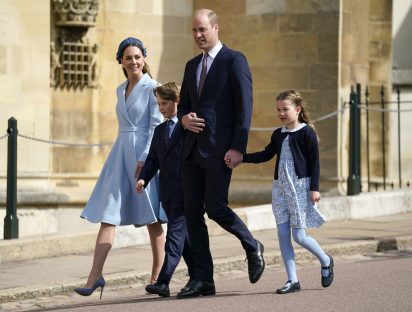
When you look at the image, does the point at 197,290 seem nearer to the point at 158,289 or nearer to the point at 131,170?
the point at 158,289

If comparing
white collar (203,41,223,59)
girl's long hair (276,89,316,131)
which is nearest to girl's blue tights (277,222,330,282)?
girl's long hair (276,89,316,131)

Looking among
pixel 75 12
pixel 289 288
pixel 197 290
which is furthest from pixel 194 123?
pixel 75 12

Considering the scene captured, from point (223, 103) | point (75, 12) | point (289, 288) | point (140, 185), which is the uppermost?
point (75, 12)

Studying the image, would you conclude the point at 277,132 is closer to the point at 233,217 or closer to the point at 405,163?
the point at 233,217

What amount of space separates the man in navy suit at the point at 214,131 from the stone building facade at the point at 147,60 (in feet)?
17.4

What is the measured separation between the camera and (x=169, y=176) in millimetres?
9680

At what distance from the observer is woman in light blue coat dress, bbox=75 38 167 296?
388 inches

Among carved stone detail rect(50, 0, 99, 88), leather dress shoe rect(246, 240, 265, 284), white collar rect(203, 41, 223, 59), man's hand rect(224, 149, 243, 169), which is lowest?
leather dress shoe rect(246, 240, 265, 284)

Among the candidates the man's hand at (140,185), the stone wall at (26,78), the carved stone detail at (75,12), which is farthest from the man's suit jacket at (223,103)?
the carved stone detail at (75,12)

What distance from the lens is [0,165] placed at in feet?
47.2

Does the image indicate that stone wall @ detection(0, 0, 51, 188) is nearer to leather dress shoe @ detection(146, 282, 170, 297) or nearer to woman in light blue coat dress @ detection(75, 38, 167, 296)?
woman in light blue coat dress @ detection(75, 38, 167, 296)

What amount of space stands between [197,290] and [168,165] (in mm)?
853

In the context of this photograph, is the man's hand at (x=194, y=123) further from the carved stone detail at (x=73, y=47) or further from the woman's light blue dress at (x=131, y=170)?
the carved stone detail at (x=73, y=47)

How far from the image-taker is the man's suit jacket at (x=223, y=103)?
364 inches
